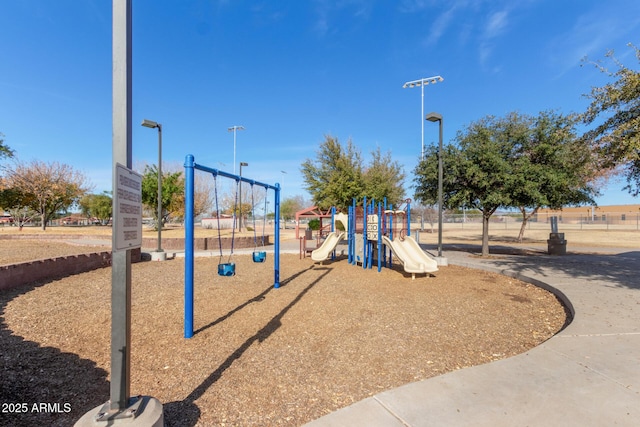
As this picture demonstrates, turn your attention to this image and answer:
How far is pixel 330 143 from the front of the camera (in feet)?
85.6

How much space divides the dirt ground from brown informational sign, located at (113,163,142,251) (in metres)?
1.59

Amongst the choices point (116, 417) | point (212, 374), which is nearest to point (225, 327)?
point (212, 374)

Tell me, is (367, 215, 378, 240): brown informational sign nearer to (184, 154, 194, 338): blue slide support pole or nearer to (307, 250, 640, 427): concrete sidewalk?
(307, 250, 640, 427): concrete sidewalk

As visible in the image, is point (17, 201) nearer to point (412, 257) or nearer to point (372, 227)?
point (372, 227)

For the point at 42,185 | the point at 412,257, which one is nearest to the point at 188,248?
the point at 412,257

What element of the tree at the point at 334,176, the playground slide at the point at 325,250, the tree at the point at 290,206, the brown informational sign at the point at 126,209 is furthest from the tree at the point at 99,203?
the brown informational sign at the point at 126,209

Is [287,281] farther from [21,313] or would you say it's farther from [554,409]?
[554,409]

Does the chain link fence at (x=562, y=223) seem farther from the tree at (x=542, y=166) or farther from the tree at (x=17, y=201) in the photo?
the tree at (x=17, y=201)

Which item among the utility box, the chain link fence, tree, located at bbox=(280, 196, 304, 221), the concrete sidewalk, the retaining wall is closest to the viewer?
the concrete sidewalk

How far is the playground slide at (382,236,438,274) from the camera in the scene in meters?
8.91

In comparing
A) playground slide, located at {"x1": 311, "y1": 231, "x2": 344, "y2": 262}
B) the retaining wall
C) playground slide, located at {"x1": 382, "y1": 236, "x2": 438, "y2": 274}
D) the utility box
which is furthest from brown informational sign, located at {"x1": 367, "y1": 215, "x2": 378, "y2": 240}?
the utility box

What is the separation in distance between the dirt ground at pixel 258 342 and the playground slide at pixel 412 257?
27.3 inches

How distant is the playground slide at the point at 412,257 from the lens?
8914 millimetres

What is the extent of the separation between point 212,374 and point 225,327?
1.60 m
